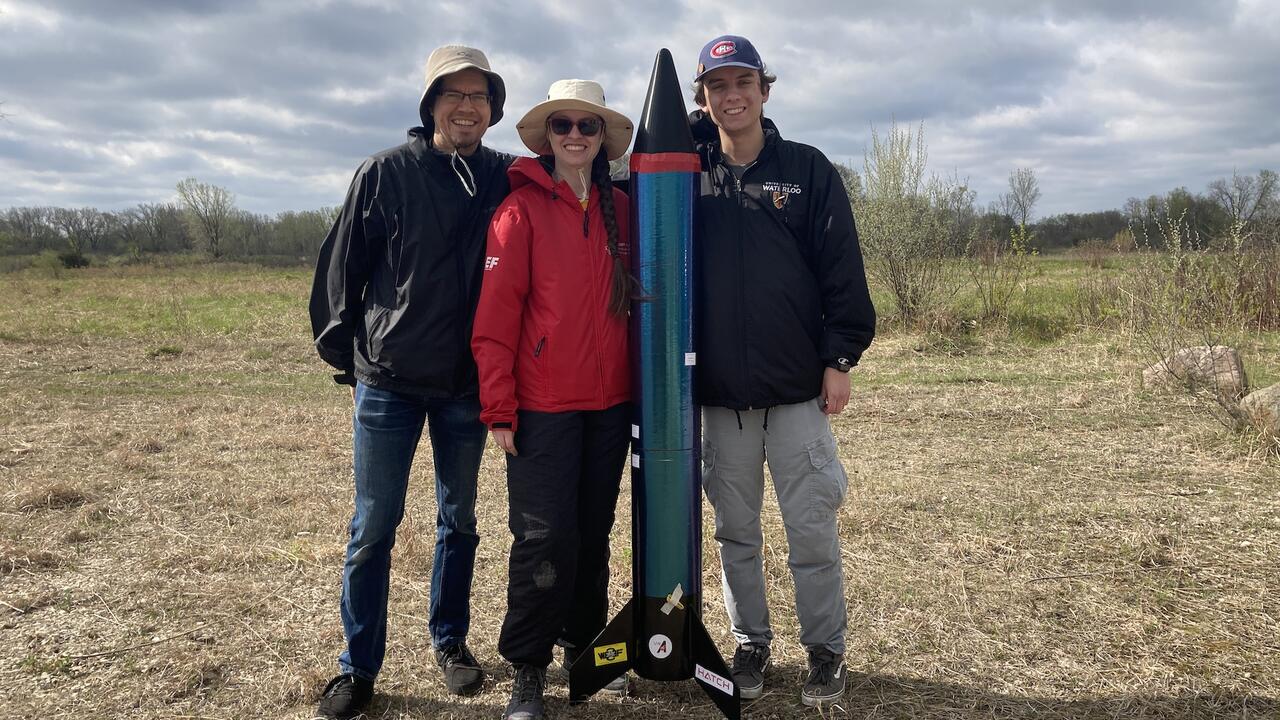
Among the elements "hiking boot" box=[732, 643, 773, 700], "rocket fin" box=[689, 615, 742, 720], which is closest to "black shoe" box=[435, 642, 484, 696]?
"rocket fin" box=[689, 615, 742, 720]

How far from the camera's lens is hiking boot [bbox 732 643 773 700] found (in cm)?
355

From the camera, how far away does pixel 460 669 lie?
3674mm

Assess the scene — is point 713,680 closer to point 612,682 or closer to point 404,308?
point 612,682

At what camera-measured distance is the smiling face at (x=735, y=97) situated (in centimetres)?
328

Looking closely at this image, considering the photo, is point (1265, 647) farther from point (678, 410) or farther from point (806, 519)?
point (678, 410)

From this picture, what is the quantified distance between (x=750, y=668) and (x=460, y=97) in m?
2.59

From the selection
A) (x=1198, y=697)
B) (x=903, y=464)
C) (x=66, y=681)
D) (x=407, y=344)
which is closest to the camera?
(x=407, y=344)

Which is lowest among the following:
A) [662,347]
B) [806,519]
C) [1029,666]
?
[1029,666]

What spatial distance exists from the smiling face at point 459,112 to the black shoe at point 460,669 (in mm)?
2132

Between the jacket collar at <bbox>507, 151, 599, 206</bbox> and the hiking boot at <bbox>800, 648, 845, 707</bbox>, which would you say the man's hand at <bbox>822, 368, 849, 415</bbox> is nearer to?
the hiking boot at <bbox>800, 648, 845, 707</bbox>

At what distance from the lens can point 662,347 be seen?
3.28 metres

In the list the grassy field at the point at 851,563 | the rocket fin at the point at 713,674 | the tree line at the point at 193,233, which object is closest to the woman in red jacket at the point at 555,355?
the rocket fin at the point at 713,674

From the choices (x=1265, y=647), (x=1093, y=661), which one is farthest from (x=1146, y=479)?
(x=1093, y=661)

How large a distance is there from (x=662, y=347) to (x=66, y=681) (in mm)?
3029
